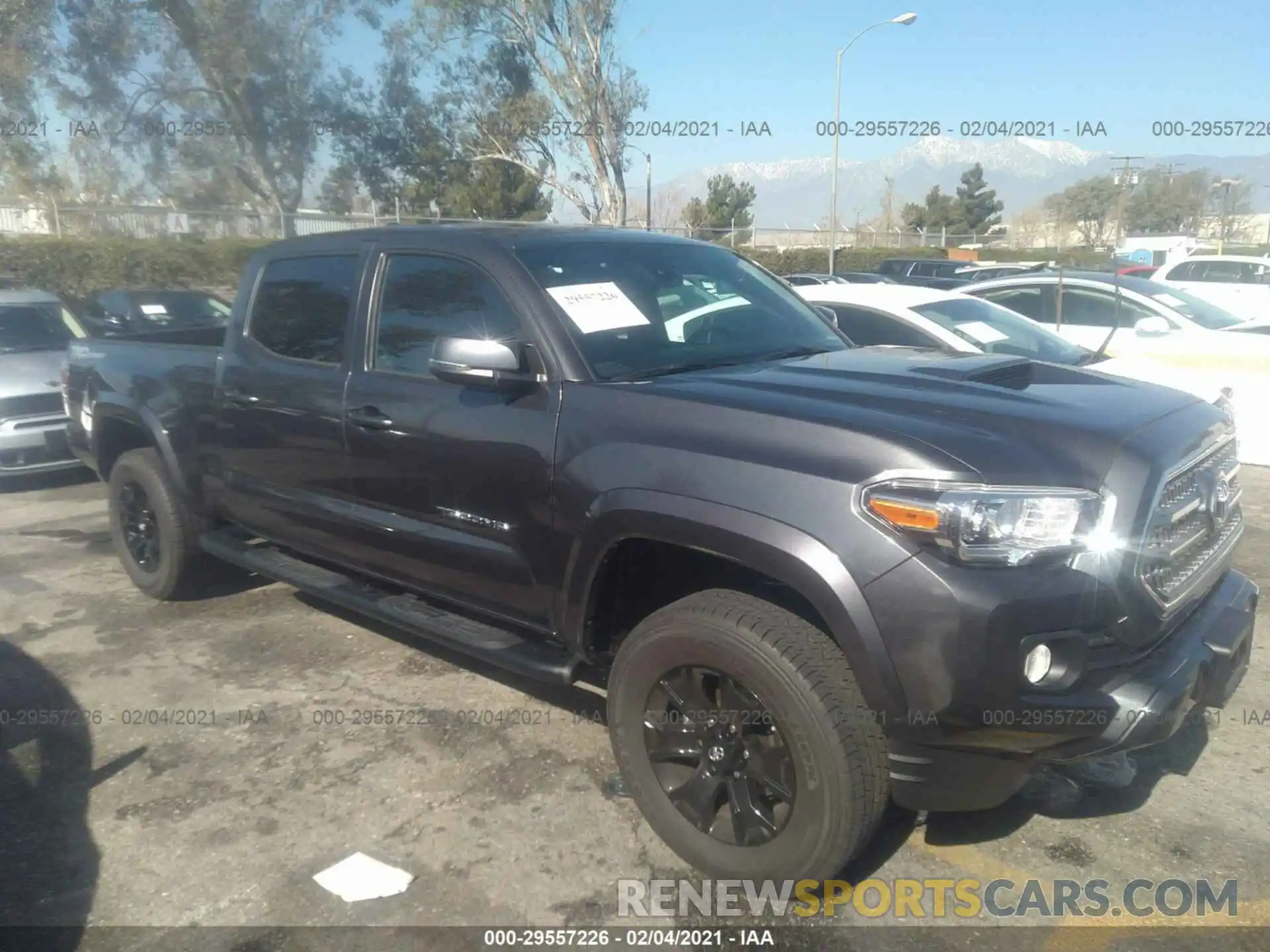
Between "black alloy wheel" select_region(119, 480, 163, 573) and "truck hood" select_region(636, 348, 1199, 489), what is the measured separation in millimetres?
3473

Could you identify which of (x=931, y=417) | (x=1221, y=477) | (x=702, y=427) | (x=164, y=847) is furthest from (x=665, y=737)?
(x=1221, y=477)

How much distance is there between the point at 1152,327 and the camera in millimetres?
7934

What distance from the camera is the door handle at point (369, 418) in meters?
3.87

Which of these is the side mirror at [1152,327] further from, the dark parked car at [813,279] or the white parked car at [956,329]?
the dark parked car at [813,279]

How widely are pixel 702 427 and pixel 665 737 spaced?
37.8 inches

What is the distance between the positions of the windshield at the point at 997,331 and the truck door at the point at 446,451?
414 centimetres

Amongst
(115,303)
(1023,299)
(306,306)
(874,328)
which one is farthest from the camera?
(115,303)

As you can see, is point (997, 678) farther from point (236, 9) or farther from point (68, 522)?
point (236, 9)

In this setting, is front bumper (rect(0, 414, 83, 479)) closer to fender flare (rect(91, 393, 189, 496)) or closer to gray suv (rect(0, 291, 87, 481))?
gray suv (rect(0, 291, 87, 481))

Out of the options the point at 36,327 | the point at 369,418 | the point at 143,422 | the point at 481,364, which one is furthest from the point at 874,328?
the point at 36,327

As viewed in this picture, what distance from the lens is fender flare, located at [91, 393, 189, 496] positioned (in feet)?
16.8

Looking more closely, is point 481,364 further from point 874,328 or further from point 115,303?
point 115,303

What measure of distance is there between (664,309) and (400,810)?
200 centimetres

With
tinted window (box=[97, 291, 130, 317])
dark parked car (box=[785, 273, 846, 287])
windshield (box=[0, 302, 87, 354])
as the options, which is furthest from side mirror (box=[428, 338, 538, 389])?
dark parked car (box=[785, 273, 846, 287])
